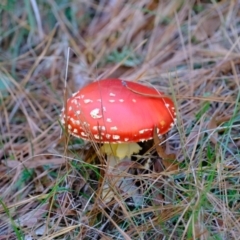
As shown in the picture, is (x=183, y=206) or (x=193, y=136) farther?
(x=193, y=136)

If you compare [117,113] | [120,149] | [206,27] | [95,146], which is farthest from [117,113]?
[206,27]

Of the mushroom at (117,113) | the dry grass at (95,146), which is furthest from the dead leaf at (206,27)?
the mushroom at (117,113)

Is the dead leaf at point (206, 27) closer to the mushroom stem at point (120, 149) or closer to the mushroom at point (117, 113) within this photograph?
the mushroom at point (117, 113)

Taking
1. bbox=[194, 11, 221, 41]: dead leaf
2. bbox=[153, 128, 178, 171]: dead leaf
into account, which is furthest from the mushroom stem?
bbox=[194, 11, 221, 41]: dead leaf

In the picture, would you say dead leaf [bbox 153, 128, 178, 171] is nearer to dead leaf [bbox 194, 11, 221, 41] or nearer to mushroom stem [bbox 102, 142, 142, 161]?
mushroom stem [bbox 102, 142, 142, 161]

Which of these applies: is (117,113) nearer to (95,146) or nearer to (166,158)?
(95,146)

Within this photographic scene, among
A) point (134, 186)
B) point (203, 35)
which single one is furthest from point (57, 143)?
point (203, 35)

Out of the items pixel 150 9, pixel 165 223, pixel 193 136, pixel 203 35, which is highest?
pixel 150 9

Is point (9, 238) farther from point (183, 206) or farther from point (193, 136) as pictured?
point (193, 136)
